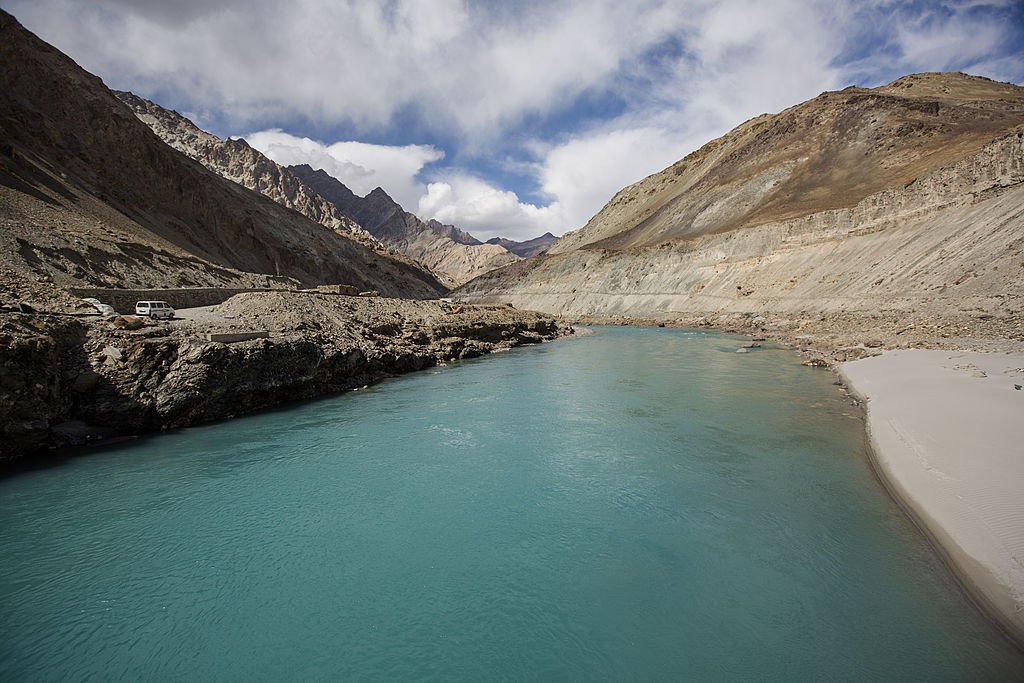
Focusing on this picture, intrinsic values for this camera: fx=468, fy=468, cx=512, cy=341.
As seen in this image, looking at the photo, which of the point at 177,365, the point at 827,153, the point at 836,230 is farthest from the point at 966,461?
the point at 827,153

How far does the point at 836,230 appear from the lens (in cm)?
4100

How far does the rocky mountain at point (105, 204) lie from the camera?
22094 millimetres

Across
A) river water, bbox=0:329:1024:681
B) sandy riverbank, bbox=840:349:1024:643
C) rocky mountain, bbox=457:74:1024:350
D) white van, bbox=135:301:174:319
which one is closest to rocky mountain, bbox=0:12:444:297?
white van, bbox=135:301:174:319

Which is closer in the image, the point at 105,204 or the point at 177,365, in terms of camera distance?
the point at 177,365

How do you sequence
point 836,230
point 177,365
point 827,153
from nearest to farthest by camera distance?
1. point 177,365
2. point 836,230
3. point 827,153

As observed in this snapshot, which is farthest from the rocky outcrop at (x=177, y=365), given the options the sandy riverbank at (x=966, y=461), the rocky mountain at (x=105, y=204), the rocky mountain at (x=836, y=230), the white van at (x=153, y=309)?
the rocky mountain at (x=836, y=230)

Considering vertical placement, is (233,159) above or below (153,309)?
above

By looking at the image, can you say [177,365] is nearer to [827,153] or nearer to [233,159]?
[827,153]

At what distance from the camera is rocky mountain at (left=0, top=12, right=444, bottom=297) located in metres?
22.1

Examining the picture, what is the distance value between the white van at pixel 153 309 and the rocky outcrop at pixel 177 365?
1.34 meters

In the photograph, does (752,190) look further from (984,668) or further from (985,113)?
(984,668)

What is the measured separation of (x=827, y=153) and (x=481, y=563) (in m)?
71.1

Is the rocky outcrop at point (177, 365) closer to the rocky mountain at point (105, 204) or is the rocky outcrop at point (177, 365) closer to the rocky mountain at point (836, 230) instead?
the rocky mountain at point (105, 204)

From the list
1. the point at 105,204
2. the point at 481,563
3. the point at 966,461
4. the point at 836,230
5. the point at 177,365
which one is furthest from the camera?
the point at 836,230
